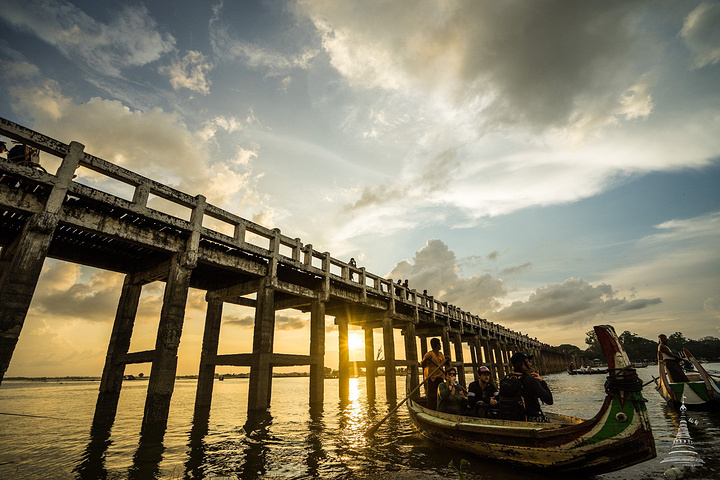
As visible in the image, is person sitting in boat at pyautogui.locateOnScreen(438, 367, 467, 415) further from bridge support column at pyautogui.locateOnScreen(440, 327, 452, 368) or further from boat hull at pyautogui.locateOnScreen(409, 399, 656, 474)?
bridge support column at pyautogui.locateOnScreen(440, 327, 452, 368)

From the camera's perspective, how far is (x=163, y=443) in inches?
347

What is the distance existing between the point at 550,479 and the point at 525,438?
71 cm

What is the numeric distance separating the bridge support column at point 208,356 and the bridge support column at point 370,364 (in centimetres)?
910

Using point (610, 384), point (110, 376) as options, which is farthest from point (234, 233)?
point (610, 384)

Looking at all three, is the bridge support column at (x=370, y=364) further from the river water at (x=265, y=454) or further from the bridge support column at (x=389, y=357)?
the river water at (x=265, y=454)

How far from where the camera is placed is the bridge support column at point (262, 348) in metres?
12.1

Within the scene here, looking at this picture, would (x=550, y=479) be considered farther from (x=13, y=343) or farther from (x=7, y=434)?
(x=7, y=434)

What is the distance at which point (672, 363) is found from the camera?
1301 centimetres

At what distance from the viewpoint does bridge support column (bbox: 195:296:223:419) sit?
559 inches

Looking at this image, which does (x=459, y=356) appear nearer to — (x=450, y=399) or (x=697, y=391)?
(x=697, y=391)

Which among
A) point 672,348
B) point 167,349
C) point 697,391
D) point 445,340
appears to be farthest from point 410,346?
point 672,348

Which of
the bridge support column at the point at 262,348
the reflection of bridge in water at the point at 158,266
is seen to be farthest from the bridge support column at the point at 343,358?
the bridge support column at the point at 262,348

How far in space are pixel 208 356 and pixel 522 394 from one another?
13.0 meters

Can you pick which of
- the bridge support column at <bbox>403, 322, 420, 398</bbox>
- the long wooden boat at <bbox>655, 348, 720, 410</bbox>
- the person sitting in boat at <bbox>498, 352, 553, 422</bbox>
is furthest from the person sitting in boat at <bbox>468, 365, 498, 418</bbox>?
the bridge support column at <bbox>403, 322, 420, 398</bbox>
